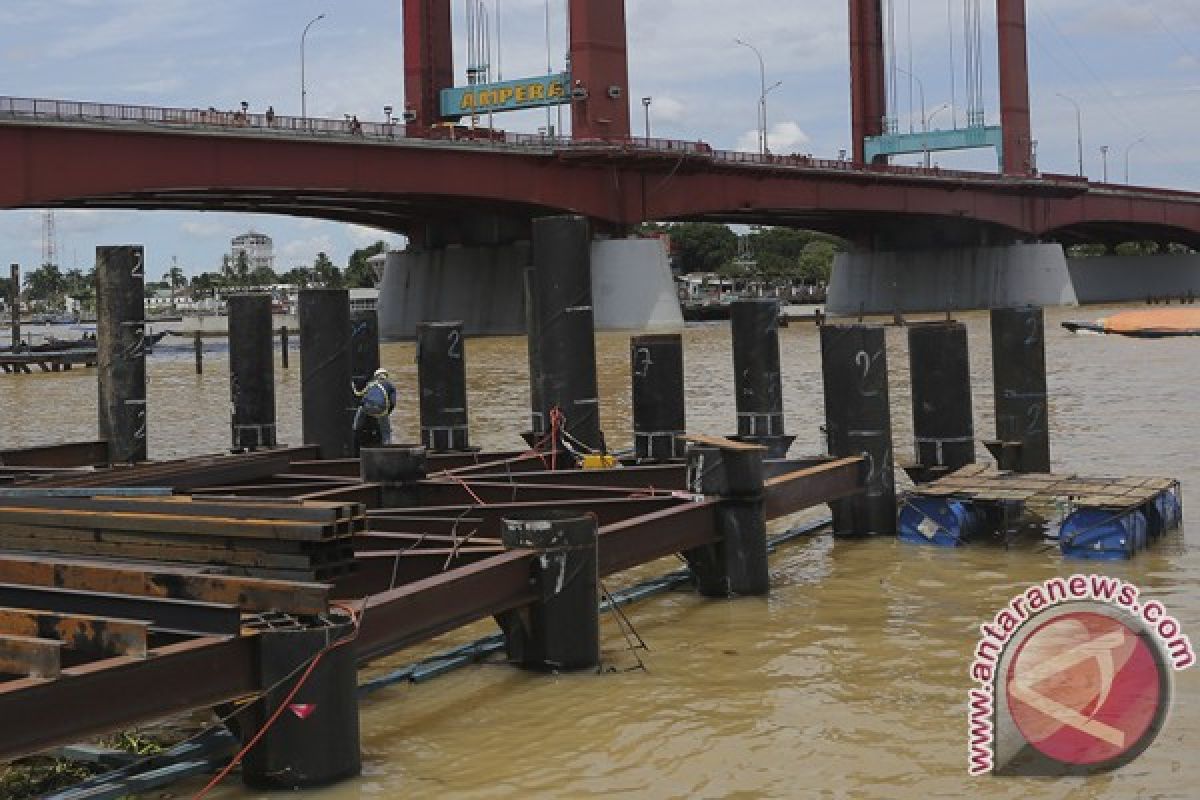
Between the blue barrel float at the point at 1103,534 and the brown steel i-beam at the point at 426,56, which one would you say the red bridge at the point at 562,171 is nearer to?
the brown steel i-beam at the point at 426,56

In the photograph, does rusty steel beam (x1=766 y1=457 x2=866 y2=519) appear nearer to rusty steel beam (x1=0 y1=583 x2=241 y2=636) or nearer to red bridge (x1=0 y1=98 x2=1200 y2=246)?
rusty steel beam (x1=0 y1=583 x2=241 y2=636)

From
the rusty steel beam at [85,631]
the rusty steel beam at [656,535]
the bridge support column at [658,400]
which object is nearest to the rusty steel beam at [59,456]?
the bridge support column at [658,400]

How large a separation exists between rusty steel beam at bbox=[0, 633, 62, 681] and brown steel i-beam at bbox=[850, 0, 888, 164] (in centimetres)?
10504

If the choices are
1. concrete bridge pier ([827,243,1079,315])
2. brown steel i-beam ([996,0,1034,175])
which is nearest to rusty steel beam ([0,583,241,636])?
concrete bridge pier ([827,243,1079,315])

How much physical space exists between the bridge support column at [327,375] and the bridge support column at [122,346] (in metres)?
1.86

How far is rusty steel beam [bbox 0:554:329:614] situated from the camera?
7.70 metres

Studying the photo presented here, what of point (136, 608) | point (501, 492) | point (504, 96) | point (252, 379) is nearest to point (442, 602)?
point (136, 608)

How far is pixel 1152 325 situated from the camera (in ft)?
196

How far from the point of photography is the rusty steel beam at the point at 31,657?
6.57 meters

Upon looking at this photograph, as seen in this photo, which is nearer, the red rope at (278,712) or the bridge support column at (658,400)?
the red rope at (278,712)

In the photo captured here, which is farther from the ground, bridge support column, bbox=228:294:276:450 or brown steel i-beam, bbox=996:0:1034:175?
brown steel i-beam, bbox=996:0:1034:175

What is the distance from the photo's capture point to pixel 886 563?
1360 centimetres

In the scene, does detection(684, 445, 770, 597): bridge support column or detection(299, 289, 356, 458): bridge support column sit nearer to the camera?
detection(684, 445, 770, 597): bridge support column

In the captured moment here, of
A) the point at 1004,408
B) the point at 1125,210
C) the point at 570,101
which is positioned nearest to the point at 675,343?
the point at 1004,408
